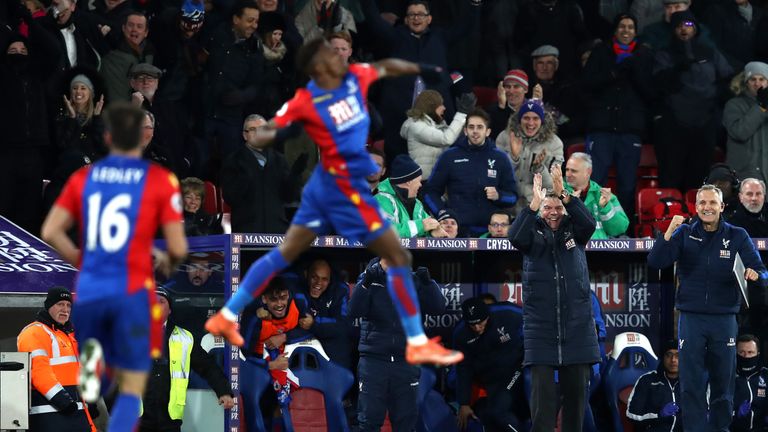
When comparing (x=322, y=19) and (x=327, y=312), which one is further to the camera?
(x=322, y=19)

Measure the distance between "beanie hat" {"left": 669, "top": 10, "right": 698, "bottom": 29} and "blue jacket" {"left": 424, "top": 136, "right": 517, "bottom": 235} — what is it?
3.37 meters

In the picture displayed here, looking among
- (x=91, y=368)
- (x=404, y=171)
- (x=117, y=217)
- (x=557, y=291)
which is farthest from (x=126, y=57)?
(x=91, y=368)

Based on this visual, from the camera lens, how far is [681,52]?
647 inches

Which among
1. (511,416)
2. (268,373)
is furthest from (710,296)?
(268,373)

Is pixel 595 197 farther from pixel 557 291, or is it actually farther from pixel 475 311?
pixel 557 291

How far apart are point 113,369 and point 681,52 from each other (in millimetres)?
9955

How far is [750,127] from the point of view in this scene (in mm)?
16141

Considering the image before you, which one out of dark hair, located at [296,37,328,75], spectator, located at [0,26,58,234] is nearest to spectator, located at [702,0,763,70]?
spectator, located at [0,26,58,234]

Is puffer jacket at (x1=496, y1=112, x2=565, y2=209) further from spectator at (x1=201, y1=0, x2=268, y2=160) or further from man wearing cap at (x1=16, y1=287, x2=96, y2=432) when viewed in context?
man wearing cap at (x1=16, y1=287, x2=96, y2=432)

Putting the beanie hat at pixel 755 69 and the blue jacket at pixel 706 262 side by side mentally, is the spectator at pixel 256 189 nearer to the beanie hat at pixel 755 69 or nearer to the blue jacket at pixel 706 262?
the blue jacket at pixel 706 262

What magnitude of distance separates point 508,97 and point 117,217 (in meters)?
8.37

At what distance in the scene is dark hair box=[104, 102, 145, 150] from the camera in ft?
25.7

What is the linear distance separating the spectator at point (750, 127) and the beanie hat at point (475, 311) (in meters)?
3.93

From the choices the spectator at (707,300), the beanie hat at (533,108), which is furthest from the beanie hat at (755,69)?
the spectator at (707,300)
